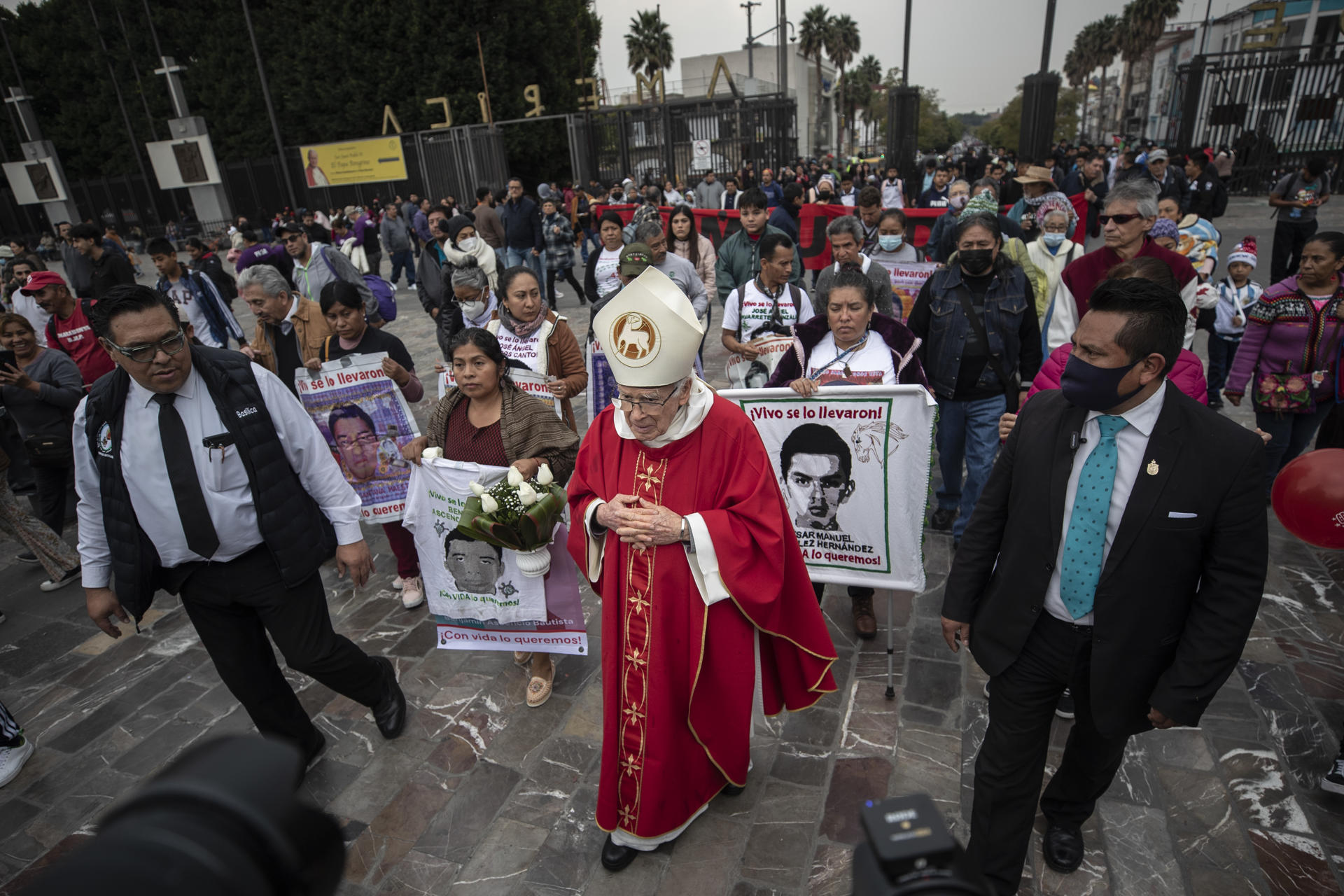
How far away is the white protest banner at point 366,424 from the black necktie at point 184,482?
1.65 metres

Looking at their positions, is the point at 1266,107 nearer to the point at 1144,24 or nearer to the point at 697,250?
the point at 697,250

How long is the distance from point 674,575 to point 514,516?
100 centimetres

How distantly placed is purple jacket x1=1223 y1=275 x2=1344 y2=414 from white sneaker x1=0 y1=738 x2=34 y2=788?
7.45 metres

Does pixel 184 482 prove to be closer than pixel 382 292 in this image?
Yes

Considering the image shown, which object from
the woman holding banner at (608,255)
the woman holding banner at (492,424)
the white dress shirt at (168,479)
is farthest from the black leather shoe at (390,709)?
the woman holding banner at (608,255)

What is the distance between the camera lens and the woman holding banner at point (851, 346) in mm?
3875

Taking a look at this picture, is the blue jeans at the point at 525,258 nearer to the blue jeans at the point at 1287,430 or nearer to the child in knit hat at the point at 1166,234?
the child in knit hat at the point at 1166,234

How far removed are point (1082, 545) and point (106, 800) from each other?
14.7ft

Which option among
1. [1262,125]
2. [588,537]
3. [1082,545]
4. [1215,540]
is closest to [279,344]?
[588,537]

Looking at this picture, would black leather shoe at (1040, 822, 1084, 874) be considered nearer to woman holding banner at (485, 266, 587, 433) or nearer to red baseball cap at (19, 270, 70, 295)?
woman holding banner at (485, 266, 587, 433)

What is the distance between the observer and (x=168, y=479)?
2.90 metres

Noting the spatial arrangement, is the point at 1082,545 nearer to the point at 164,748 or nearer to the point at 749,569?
the point at 749,569

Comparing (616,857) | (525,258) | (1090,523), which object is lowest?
(616,857)

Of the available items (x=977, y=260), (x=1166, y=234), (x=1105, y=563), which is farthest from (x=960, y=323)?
(x=1166, y=234)
